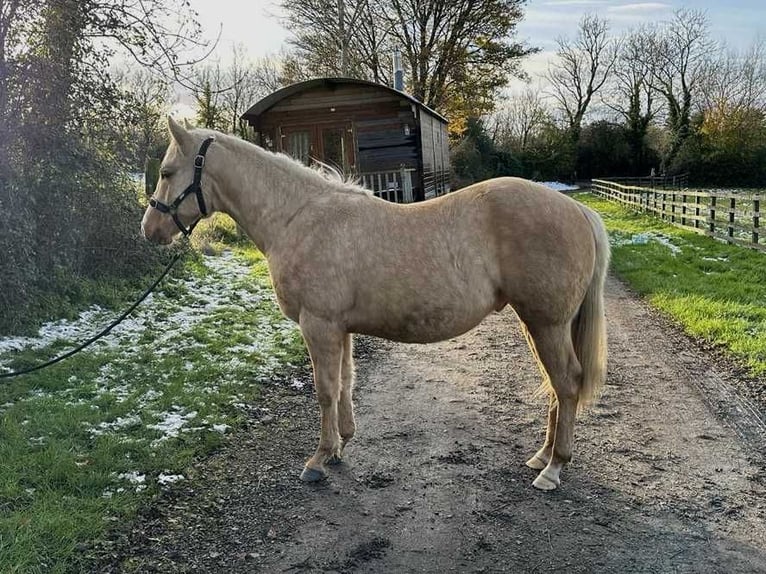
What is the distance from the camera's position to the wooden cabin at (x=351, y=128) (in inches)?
647

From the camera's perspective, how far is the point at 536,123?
4294 cm

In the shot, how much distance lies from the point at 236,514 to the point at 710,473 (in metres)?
2.79

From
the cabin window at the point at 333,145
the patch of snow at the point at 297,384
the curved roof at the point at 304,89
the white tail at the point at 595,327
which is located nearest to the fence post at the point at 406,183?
the cabin window at the point at 333,145

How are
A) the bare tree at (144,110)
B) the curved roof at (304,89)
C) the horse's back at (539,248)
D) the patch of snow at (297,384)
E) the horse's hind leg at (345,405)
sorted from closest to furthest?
the horse's back at (539,248) < the horse's hind leg at (345,405) < the patch of snow at (297,384) < the bare tree at (144,110) < the curved roof at (304,89)

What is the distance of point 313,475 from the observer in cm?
354

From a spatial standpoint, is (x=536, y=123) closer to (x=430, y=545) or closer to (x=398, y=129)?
(x=398, y=129)

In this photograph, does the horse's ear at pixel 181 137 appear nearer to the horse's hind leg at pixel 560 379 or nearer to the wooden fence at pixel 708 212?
the horse's hind leg at pixel 560 379

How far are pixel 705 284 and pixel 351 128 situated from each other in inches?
440

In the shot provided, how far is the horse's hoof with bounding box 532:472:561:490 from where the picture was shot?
334 centimetres

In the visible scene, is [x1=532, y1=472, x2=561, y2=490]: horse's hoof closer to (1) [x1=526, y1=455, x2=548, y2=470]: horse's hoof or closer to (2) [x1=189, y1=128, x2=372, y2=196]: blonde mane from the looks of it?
(1) [x1=526, y1=455, x2=548, y2=470]: horse's hoof

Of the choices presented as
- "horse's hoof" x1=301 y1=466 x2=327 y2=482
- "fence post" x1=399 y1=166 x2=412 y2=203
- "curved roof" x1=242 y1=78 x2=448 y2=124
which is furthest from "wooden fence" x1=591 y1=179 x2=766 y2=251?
"horse's hoof" x1=301 y1=466 x2=327 y2=482

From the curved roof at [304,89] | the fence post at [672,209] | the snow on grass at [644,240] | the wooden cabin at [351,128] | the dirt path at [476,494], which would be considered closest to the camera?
the dirt path at [476,494]

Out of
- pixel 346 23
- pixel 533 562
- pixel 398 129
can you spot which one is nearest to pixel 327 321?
pixel 533 562

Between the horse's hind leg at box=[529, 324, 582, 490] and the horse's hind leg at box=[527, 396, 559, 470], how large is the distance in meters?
0.08
